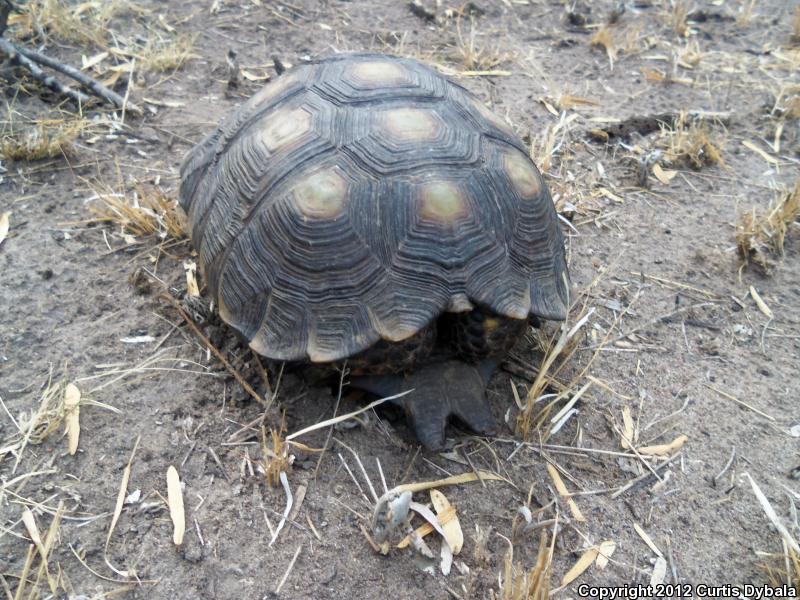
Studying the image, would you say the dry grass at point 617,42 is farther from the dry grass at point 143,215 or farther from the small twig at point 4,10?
the small twig at point 4,10

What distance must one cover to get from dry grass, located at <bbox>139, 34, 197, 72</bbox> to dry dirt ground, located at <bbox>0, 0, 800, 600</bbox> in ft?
0.06

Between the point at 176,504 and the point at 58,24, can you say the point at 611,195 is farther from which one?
the point at 58,24

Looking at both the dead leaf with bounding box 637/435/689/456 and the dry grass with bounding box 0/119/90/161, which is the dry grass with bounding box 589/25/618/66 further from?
the dry grass with bounding box 0/119/90/161

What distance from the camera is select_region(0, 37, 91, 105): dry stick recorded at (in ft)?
12.2

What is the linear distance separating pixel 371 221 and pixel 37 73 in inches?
117

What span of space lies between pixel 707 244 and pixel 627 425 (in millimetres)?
1479

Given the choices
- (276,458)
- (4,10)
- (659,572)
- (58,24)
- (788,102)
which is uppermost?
(4,10)

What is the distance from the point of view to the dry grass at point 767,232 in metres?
3.11

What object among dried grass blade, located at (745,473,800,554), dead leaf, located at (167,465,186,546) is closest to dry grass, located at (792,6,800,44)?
dried grass blade, located at (745,473,800,554)

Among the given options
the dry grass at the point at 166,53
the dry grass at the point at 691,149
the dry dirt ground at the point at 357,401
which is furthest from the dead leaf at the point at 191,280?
the dry grass at the point at 691,149

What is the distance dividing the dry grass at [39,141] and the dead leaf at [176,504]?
7.38ft

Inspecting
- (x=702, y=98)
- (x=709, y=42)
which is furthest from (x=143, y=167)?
(x=709, y=42)

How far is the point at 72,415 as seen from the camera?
2207mm

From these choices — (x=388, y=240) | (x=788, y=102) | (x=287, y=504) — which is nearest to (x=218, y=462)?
(x=287, y=504)
